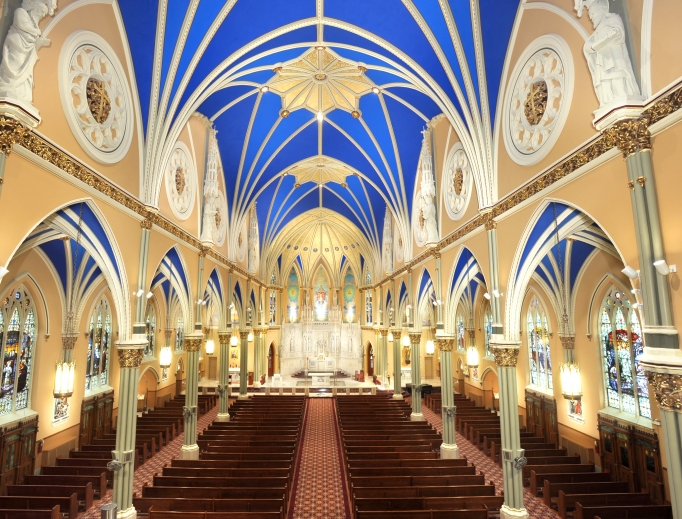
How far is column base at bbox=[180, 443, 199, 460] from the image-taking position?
1627 centimetres

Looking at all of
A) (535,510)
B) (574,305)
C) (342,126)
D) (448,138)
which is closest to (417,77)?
(448,138)

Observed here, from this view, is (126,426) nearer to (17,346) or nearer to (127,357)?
(127,357)

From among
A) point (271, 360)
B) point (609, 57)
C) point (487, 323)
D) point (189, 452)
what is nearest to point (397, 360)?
point (487, 323)

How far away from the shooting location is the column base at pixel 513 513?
1052cm

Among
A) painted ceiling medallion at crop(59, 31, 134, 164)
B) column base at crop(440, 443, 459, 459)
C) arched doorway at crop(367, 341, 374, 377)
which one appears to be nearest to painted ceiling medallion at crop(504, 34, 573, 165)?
painted ceiling medallion at crop(59, 31, 134, 164)

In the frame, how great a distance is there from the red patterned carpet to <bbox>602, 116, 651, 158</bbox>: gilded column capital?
10927mm

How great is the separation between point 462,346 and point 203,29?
26314 millimetres

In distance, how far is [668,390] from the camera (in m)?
5.96

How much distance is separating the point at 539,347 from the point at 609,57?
1699cm

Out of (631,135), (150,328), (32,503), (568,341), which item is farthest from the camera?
(150,328)

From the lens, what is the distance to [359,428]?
19.3 meters

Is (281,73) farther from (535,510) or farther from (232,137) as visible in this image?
(535,510)

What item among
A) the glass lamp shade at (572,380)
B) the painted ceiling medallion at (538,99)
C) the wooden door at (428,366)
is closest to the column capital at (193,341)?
the glass lamp shade at (572,380)

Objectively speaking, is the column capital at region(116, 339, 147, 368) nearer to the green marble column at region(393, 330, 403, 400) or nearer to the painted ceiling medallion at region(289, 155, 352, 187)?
the green marble column at region(393, 330, 403, 400)
